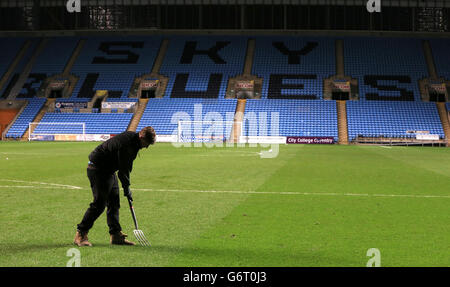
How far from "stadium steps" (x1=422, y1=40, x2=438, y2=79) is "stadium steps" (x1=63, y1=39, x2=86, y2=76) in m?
42.4

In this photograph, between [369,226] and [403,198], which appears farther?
[403,198]

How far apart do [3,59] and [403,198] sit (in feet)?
202

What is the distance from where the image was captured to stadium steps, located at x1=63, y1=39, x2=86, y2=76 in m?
60.7

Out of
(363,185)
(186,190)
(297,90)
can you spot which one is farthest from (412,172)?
(297,90)

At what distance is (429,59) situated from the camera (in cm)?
5806

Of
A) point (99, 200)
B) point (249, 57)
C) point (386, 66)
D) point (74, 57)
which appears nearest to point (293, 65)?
point (249, 57)

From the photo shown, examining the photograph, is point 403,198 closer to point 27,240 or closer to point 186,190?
point 186,190

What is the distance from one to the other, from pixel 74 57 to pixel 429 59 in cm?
4308

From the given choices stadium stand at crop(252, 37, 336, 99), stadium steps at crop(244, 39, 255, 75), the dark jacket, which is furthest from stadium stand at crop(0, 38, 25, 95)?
the dark jacket

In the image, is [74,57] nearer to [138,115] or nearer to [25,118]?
[25,118]

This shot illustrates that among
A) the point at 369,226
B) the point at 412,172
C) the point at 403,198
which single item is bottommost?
the point at 369,226

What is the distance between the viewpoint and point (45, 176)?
1612 centimetres

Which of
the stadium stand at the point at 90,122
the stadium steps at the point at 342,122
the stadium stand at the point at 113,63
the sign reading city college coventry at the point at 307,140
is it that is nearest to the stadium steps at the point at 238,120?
the sign reading city college coventry at the point at 307,140

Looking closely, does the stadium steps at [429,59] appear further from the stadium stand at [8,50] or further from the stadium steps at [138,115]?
the stadium stand at [8,50]
